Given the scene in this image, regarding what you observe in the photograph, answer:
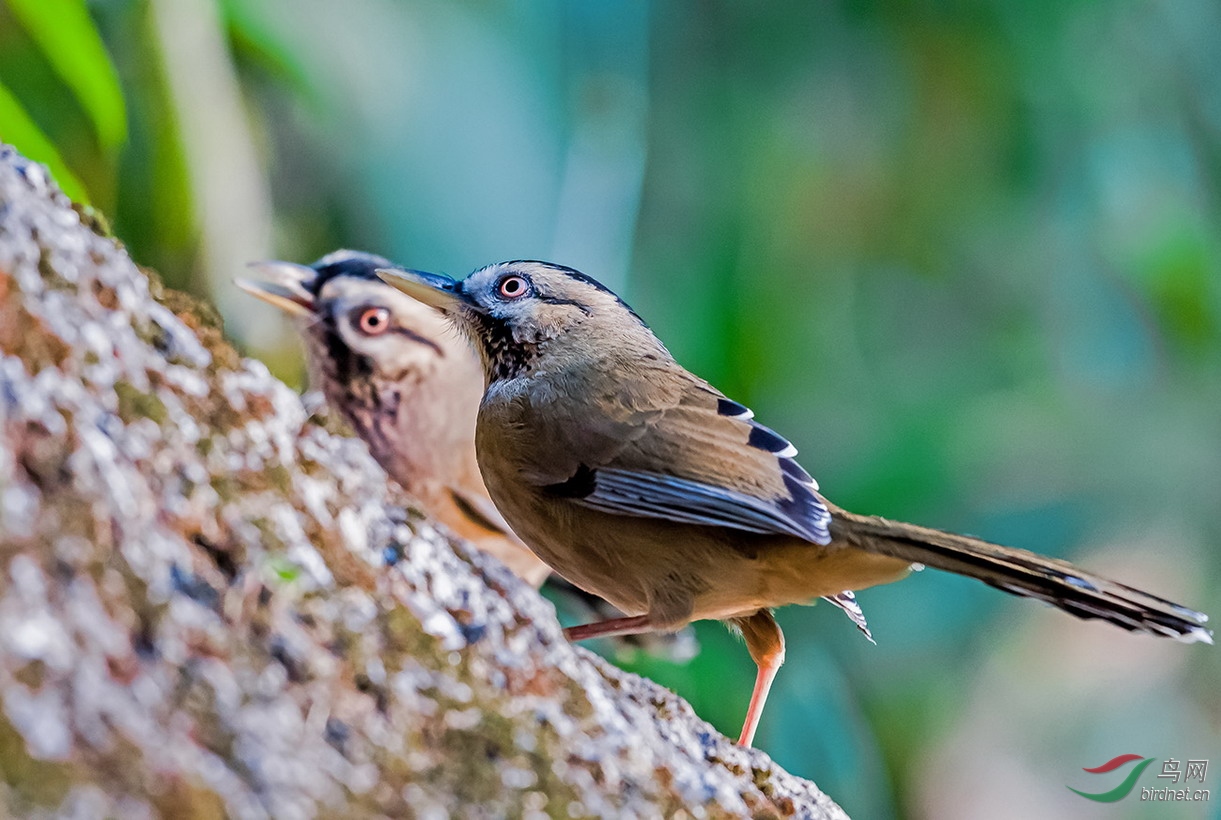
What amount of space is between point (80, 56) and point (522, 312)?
166 cm

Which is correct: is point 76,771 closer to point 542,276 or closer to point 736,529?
point 736,529

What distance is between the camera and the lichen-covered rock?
100 cm

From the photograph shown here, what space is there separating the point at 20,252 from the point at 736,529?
117 cm

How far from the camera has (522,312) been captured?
7.06 feet

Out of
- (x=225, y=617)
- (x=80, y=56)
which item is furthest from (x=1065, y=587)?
(x=80, y=56)

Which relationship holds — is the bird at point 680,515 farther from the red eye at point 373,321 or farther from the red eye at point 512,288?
the red eye at point 373,321

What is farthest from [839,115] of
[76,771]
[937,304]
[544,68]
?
[76,771]

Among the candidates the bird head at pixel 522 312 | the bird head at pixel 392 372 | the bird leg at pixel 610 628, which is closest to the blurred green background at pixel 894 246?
the bird head at pixel 392 372

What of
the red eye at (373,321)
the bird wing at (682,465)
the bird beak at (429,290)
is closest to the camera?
the bird wing at (682,465)

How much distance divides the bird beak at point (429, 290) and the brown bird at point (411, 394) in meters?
0.75

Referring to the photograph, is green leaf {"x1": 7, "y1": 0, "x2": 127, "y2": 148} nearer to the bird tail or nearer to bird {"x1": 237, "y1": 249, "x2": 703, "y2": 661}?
bird {"x1": 237, "y1": 249, "x2": 703, "y2": 661}

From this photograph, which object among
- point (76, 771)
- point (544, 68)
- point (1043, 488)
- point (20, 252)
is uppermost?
point (544, 68)

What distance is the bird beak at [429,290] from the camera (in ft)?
6.84

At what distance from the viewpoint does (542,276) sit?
218cm
